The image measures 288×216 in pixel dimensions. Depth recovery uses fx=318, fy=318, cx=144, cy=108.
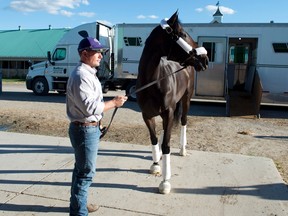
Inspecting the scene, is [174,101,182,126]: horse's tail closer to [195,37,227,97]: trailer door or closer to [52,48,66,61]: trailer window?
[195,37,227,97]: trailer door

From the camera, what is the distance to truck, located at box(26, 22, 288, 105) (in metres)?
12.7

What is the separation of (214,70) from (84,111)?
1101 cm

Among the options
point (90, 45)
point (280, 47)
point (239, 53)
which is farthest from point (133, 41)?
point (90, 45)

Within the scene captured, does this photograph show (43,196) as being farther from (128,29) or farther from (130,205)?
(128,29)

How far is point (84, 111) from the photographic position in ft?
9.61

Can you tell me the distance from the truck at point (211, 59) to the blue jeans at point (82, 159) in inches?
398

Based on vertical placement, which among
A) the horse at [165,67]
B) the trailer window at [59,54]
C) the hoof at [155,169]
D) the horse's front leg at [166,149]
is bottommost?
the hoof at [155,169]

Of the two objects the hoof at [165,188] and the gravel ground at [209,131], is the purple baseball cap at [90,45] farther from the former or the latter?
the gravel ground at [209,131]

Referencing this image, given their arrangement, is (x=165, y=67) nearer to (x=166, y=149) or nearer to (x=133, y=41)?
(x=166, y=149)

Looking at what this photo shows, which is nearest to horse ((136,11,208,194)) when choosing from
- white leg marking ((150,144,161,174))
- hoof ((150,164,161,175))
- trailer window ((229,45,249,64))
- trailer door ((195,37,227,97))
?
white leg marking ((150,144,161,174))

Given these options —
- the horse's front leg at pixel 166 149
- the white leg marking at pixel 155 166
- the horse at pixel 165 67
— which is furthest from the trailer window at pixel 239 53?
the horse's front leg at pixel 166 149

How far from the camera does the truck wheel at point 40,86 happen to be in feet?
56.1

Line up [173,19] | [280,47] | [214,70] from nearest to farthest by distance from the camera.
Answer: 1. [173,19]
2. [280,47]
3. [214,70]

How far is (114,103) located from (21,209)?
1724mm
